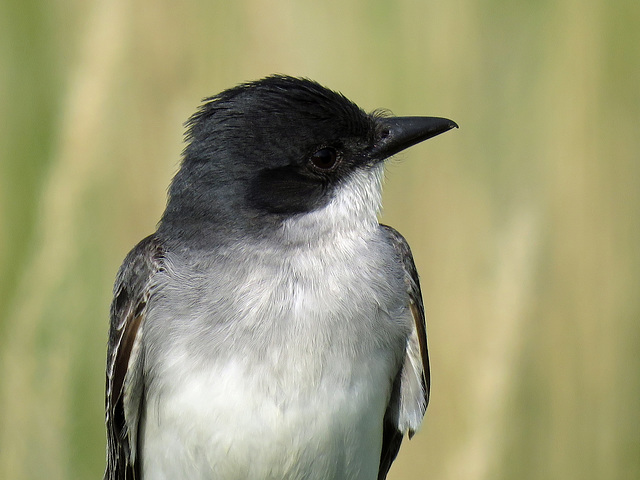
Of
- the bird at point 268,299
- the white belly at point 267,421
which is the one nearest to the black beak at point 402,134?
the bird at point 268,299

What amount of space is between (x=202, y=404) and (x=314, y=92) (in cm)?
114

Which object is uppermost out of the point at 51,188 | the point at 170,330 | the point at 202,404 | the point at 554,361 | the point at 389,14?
the point at 389,14

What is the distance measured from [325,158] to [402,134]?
34cm

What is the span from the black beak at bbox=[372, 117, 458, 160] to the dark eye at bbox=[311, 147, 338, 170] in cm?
18

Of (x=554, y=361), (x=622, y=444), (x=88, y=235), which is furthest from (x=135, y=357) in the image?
(x=622, y=444)

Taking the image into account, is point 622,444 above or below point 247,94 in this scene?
below

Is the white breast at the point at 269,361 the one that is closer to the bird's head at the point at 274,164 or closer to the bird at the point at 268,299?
the bird at the point at 268,299

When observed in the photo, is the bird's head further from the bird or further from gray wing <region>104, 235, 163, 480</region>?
gray wing <region>104, 235, 163, 480</region>

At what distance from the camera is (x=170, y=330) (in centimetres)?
312

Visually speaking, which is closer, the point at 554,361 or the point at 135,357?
the point at 135,357

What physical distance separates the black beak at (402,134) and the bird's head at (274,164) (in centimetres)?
2

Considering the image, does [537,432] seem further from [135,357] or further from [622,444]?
[135,357]

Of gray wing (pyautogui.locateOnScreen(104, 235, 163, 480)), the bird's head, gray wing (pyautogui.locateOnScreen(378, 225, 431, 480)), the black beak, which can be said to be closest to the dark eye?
the bird's head

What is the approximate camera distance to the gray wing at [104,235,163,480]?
324cm
